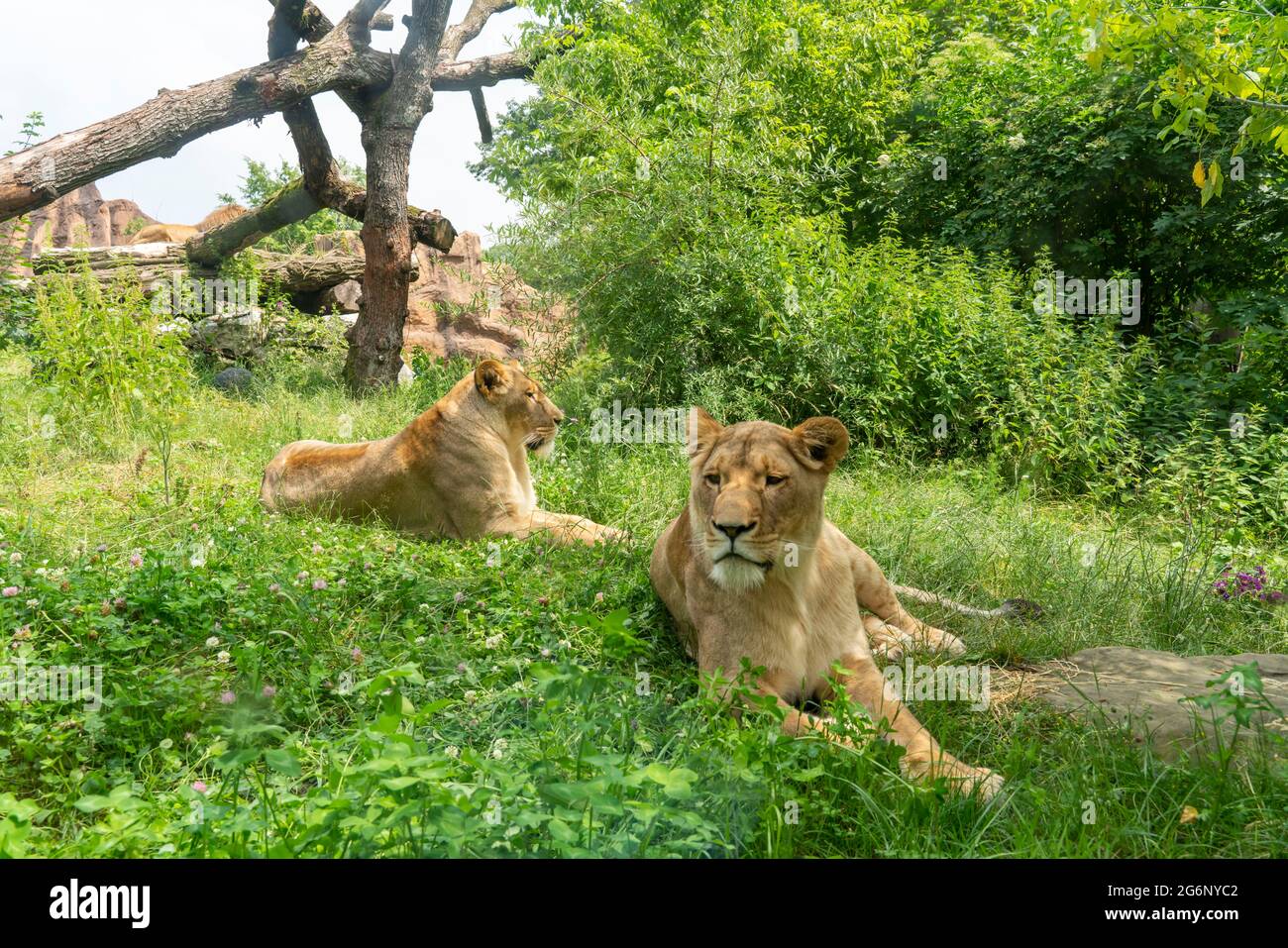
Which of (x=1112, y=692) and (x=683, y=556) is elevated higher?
(x=683, y=556)

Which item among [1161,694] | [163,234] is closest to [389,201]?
[163,234]

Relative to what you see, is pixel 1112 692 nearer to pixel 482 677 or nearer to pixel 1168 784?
pixel 1168 784

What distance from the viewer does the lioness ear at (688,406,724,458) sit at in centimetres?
418

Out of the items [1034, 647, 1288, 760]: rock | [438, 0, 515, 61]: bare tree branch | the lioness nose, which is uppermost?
[438, 0, 515, 61]: bare tree branch

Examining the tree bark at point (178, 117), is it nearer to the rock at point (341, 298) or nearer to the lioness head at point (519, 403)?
the rock at point (341, 298)

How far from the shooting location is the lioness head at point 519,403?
705cm

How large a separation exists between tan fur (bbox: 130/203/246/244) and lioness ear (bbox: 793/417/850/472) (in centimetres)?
1337

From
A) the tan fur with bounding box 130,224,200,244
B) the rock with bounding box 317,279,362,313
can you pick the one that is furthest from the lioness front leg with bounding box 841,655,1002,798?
the tan fur with bounding box 130,224,200,244

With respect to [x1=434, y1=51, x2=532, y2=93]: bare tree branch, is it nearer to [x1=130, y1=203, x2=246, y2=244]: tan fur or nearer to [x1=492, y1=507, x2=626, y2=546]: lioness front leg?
[x1=130, y1=203, x2=246, y2=244]: tan fur

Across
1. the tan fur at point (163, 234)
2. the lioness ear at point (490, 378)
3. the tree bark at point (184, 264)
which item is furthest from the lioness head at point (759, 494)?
the tan fur at point (163, 234)

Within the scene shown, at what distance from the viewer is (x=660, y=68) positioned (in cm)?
1478

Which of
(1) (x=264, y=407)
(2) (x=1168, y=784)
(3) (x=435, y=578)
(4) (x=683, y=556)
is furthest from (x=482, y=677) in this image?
(1) (x=264, y=407)

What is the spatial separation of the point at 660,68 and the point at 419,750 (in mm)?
13894

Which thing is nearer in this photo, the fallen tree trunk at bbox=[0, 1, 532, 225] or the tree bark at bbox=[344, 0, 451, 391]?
the fallen tree trunk at bbox=[0, 1, 532, 225]
